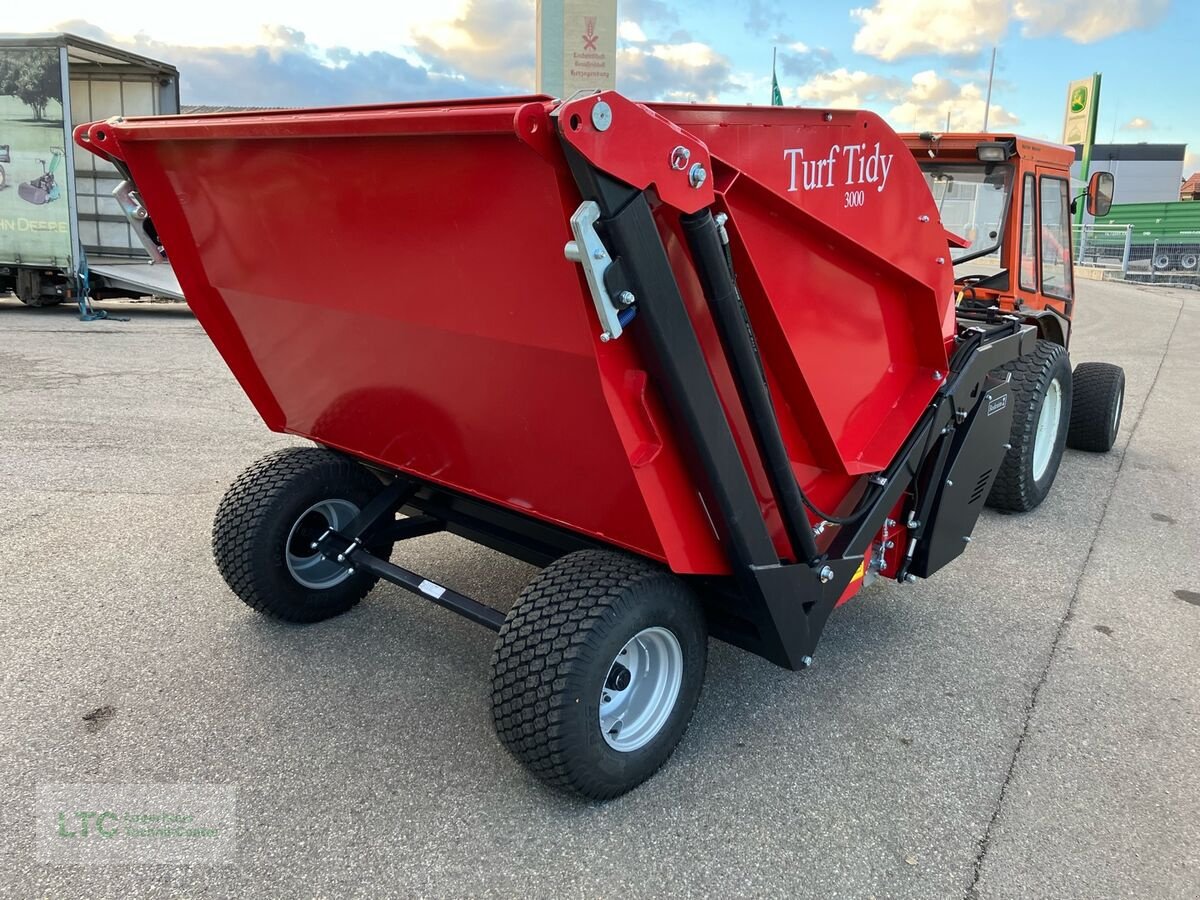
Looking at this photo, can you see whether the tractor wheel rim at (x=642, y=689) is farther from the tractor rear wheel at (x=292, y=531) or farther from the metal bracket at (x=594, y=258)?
the tractor rear wheel at (x=292, y=531)

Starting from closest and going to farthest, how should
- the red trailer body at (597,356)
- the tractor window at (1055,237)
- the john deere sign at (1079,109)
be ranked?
1. the red trailer body at (597,356)
2. the tractor window at (1055,237)
3. the john deere sign at (1079,109)

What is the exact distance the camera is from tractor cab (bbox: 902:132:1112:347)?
191 inches

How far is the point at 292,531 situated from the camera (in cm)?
331

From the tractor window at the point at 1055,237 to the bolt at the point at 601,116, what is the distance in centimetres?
418

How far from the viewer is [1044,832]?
7.92 ft

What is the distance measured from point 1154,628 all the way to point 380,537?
125 inches

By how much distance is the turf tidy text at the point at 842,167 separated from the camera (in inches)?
93.0

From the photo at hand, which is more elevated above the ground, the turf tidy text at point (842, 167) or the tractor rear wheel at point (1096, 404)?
the turf tidy text at point (842, 167)

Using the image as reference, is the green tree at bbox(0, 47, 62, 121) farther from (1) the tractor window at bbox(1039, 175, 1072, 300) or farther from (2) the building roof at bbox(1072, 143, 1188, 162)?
(2) the building roof at bbox(1072, 143, 1188, 162)

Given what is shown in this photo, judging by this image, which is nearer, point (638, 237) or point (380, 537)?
point (638, 237)

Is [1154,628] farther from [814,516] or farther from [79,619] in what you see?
[79,619]

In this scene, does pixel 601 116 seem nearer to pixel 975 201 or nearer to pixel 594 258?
pixel 594 258

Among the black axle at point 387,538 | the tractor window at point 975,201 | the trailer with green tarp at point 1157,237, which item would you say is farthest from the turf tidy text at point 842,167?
the trailer with green tarp at point 1157,237

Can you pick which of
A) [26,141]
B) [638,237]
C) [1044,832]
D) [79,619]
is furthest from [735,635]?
[26,141]
